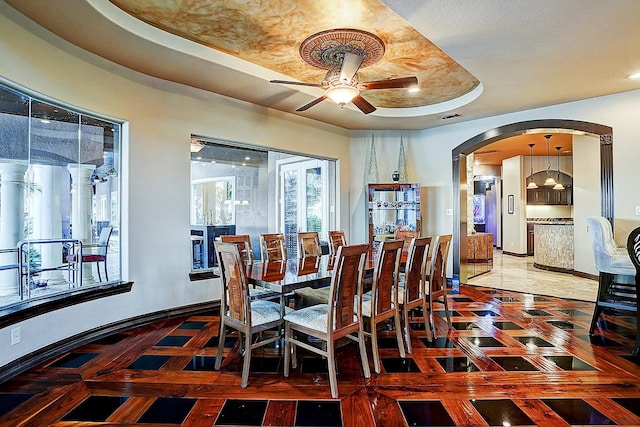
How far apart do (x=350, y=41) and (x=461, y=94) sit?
239 centimetres

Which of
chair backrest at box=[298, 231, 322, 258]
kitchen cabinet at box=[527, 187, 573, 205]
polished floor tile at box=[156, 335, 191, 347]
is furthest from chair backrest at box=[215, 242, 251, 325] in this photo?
kitchen cabinet at box=[527, 187, 573, 205]

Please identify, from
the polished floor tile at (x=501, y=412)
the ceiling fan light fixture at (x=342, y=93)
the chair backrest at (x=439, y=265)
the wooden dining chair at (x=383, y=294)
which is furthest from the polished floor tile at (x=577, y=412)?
the ceiling fan light fixture at (x=342, y=93)

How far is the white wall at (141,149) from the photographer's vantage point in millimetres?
2869

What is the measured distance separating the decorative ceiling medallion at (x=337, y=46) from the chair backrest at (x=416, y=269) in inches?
71.0

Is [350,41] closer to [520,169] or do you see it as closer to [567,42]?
[567,42]

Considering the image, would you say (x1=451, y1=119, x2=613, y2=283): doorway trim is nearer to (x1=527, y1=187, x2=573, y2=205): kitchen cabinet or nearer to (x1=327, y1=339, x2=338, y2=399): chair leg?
(x1=327, y1=339, x2=338, y2=399): chair leg

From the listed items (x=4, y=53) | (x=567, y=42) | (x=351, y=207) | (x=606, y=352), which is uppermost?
(x=567, y=42)

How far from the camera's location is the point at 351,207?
632 centimetres

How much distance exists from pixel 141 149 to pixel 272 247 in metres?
1.74

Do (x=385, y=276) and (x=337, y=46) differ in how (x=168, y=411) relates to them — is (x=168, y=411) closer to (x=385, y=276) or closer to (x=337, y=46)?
(x=385, y=276)

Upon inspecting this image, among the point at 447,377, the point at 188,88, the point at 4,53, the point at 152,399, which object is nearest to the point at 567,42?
the point at 447,377

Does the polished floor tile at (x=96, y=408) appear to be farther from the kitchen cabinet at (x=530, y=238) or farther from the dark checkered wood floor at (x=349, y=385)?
the kitchen cabinet at (x=530, y=238)

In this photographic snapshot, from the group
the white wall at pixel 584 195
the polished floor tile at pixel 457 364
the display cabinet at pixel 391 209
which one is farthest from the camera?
the white wall at pixel 584 195

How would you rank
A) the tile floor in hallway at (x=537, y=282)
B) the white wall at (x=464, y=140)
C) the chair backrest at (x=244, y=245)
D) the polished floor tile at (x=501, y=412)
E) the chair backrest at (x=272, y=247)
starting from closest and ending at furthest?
the polished floor tile at (x=501, y=412) < the chair backrest at (x=244, y=245) < the chair backrest at (x=272, y=247) < the white wall at (x=464, y=140) < the tile floor in hallway at (x=537, y=282)
